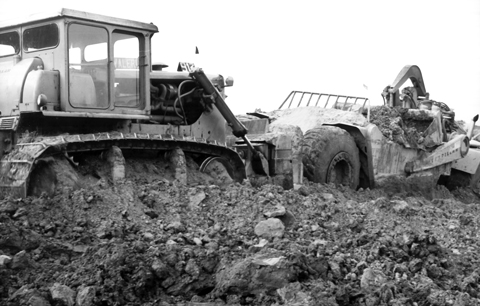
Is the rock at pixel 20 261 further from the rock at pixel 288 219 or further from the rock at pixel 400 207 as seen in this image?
the rock at pixel 400 207

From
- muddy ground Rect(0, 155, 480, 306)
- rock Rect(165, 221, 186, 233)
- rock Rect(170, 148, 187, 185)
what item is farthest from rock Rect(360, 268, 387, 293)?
rock Rect(170, 148, 187, 185)

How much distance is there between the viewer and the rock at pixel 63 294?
16.8 ft

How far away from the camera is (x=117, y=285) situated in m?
5.30

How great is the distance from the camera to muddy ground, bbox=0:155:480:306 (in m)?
5.39

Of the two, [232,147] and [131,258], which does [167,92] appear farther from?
[131,258]

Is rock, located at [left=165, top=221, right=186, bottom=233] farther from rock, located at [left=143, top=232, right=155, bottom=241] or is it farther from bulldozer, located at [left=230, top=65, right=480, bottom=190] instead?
bulldozer, located at [left=230, top=65, right=480, bottom=190]

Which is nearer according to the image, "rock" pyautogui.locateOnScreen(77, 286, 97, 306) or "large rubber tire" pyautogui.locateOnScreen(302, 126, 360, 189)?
"rock" pyautogui.locateOnScreen(77, 286, 97, 306)

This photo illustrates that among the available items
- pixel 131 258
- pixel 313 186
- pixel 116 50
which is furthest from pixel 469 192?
pixel 131 258

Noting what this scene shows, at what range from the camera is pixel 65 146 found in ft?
26.6

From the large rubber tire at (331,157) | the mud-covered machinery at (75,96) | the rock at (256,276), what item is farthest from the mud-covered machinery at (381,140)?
the rock at (256,276)

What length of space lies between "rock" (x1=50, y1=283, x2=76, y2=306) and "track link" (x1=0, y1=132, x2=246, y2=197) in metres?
2.61

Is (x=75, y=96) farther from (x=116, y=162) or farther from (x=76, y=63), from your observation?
(x=116, y=162)

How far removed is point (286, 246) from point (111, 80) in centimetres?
376

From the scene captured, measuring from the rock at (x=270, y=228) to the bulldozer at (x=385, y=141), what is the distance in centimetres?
440
